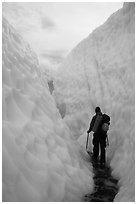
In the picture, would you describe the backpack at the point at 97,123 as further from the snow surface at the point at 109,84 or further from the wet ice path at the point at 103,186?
the wet ice path at the point at 103,186

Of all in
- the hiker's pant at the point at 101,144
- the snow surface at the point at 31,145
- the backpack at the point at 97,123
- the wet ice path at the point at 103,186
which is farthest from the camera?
the backpack at the point at 97,123

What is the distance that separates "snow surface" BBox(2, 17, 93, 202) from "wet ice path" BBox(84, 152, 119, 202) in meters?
0.19

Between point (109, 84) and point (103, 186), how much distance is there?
6201 mm

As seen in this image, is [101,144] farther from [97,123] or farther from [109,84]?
[109,84]

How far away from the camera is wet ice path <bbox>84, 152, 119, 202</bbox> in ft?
18.3

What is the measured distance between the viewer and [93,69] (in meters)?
13.9

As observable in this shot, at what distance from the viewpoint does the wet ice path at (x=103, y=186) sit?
557 centimetres

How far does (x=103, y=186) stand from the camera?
20.8ft

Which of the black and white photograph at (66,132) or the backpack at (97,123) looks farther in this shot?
the backpack at (97,123)

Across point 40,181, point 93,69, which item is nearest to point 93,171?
point 40,181

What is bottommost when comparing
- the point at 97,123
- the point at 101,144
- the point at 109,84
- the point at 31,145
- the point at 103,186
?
the point at 103,186

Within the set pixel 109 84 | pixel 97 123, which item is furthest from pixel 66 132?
pixel 109 84

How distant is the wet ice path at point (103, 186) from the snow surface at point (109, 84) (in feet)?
0.67

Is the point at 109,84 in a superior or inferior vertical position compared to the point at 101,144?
superior
